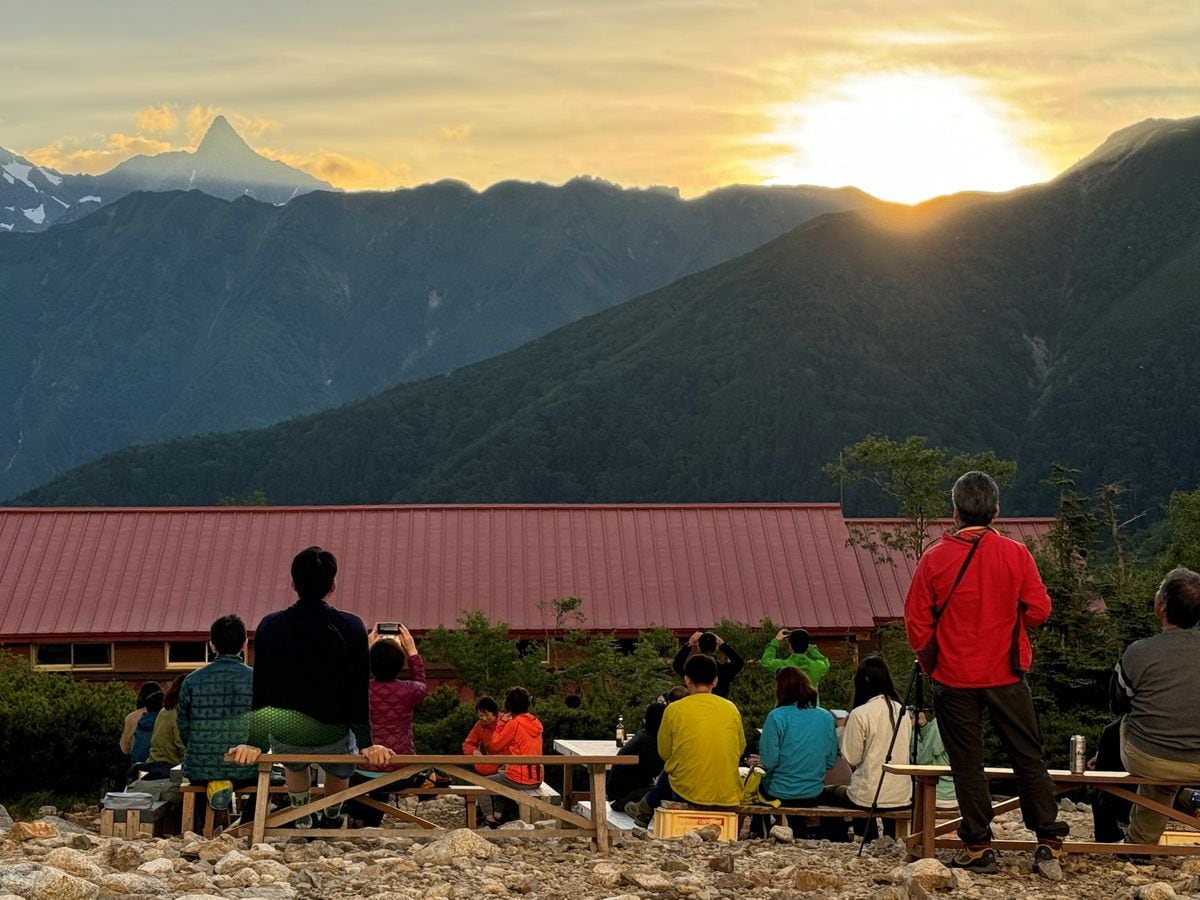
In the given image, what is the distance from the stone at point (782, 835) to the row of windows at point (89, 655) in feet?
71.4

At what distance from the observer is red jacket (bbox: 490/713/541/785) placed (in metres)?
12.0

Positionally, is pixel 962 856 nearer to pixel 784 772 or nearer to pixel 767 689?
pixel 784 772

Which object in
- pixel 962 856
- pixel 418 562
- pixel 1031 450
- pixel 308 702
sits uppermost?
pixel 1031 450

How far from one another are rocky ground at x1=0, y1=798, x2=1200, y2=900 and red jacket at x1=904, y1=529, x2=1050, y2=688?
100cm

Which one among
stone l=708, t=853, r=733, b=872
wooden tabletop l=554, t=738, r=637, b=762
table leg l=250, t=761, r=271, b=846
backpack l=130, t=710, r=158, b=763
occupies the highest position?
backpack l=130, t=710, r=158, b=763

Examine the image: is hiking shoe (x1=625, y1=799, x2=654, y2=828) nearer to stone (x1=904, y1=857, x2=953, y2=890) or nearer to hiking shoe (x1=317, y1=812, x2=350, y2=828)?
hiking shoe (x1=317, y1=812, x2=350, y2=828)

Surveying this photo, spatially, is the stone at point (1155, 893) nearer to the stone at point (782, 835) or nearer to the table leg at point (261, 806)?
the stone at point (782, 835)

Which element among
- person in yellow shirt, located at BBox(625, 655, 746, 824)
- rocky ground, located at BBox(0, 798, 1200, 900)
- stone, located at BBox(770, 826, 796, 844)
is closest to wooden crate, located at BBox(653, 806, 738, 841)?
person in yellow shirt, located at BBox(625, 655, 746, 824)

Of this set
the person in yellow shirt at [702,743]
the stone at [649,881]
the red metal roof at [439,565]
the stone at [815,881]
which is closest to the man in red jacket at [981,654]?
the stone at [815,881]

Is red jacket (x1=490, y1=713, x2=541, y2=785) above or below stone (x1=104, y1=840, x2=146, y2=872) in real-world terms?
above

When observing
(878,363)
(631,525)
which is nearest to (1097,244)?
(878,363)

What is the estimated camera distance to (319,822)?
32.3 feet

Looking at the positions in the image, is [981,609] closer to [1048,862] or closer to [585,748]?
[1048,862]

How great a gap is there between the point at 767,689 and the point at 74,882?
1388cm
